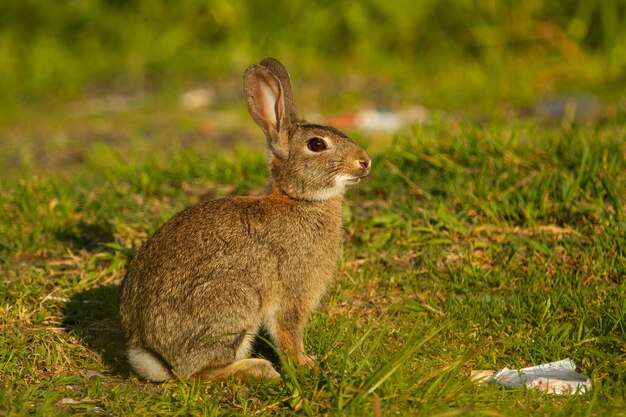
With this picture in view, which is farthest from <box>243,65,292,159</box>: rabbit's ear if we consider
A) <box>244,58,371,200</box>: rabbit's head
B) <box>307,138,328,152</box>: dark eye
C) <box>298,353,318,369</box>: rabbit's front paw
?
<box>298,353,318,369</box>: rabbit's front paw

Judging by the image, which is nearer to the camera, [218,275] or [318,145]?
[218,275]

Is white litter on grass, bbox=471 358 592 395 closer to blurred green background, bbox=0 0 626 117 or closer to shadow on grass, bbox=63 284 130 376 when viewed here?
shadow on grass, bbox=63 284 130 376

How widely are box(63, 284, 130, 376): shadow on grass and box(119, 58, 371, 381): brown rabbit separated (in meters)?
0.26

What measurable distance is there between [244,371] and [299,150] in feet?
3.69

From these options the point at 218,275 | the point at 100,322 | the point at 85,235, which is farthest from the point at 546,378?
the point at 85,235

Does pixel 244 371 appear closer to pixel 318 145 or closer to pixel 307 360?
pixel 307 360

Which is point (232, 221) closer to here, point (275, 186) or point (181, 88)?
point (275, 186)

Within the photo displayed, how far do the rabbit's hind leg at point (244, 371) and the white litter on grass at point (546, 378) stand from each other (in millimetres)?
893

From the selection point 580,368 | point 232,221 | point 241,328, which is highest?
point 232,221

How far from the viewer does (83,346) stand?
482 centimetres

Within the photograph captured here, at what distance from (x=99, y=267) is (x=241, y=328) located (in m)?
1.55

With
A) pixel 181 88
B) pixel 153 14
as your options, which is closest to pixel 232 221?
pixel 181 88

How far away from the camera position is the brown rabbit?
4406 mm

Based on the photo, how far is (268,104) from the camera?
4.90 meters
